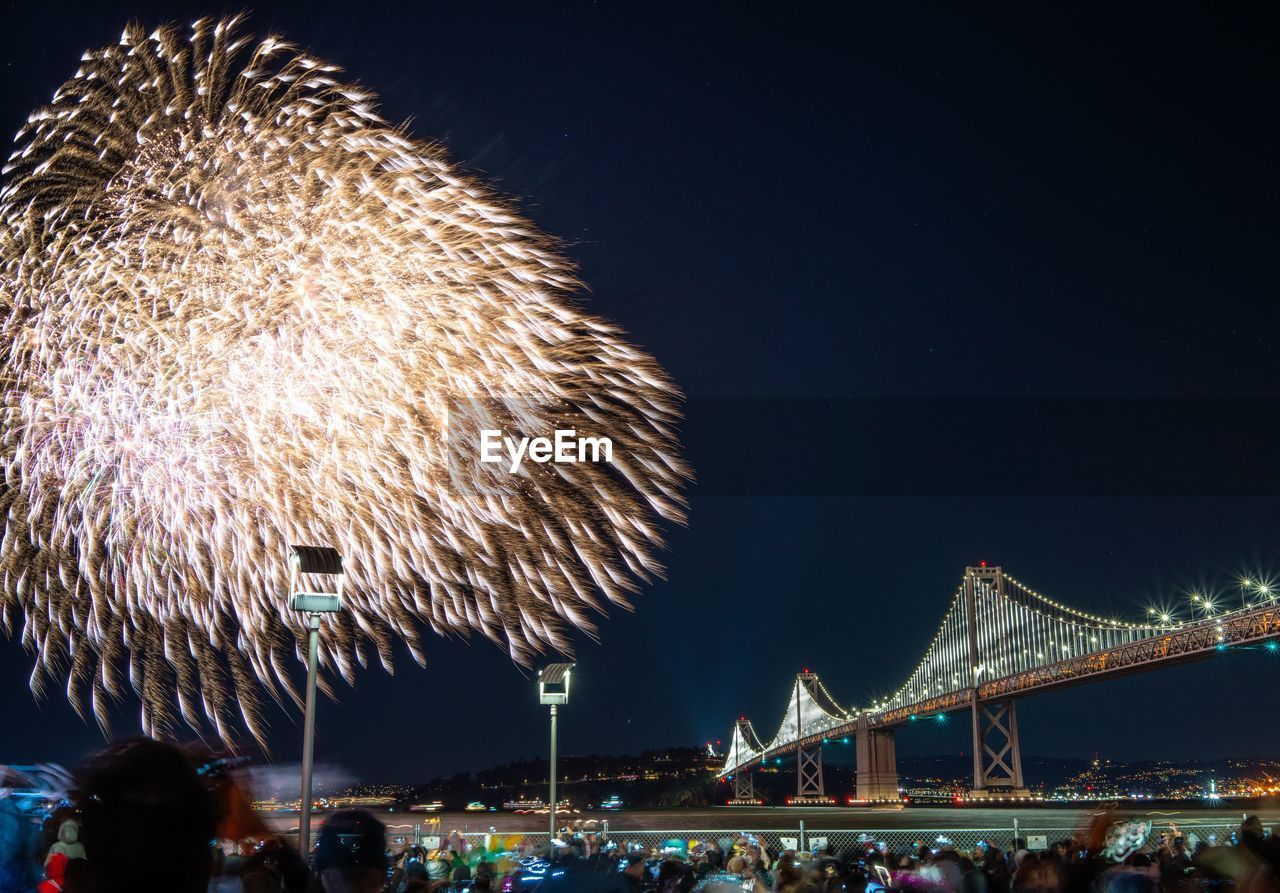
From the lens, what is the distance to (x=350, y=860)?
4141mm

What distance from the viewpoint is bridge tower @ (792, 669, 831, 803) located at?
102 meters

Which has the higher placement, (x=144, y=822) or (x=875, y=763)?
(x=144, y=822)

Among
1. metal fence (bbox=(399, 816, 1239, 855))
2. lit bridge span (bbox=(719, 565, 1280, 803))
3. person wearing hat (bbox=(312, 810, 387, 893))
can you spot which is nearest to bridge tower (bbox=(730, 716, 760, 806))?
lit bridge span (bbox=(719, 565, 1280, 803))

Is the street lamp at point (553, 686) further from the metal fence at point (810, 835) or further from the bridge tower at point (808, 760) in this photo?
the bridge tower at point (808, 760)

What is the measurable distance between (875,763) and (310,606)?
255 ft

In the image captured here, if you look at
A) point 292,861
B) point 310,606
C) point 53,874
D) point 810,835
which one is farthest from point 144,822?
point 810,835

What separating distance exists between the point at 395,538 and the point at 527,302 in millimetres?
4508

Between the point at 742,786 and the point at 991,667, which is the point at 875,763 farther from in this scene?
the point at 742,786

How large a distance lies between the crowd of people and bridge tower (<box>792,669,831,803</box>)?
278 feet

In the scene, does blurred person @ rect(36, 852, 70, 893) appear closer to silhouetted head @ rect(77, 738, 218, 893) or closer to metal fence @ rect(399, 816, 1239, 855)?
silhouetted head @ rect(77, 738, 218, 893)

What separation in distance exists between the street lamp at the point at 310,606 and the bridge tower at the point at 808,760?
82.5 meters

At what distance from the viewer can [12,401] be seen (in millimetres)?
18312

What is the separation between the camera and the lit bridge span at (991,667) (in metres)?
55.9

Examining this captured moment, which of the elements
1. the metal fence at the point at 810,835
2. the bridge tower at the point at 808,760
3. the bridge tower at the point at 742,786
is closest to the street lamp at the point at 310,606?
the metal fence at the point at 810,835
